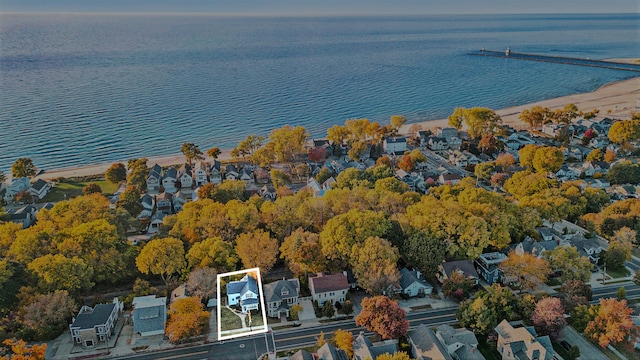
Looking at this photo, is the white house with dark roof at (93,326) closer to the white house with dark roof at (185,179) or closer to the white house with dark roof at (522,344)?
the white house with dark roof at (522,344)

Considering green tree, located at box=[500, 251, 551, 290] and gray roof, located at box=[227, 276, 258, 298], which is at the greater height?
gray roof, located at box=[227, 276, 258, 298]

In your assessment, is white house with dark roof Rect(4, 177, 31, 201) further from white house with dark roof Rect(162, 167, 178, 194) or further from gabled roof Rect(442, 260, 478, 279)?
gabled roof Rect(442, 260, 478, 279)

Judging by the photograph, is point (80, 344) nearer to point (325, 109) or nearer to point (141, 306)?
point (141, 306)

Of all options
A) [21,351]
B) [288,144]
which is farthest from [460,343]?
[288,144]

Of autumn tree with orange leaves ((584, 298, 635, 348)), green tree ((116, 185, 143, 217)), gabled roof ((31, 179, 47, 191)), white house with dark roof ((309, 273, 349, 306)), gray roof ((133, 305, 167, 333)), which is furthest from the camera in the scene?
gabled roof ((31, 179, 47, 191))

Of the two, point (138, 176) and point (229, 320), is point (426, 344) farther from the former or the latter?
point (138, 176)

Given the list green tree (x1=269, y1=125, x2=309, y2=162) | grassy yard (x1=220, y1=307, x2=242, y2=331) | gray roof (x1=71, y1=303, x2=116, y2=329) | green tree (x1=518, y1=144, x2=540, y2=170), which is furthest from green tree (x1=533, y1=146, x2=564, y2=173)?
gray roof (x1=71, y1=303, x2=116, y2=329)

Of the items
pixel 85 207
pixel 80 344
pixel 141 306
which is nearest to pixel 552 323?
pixel 141 306
